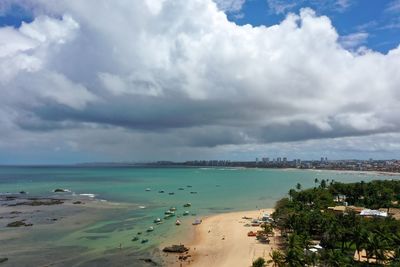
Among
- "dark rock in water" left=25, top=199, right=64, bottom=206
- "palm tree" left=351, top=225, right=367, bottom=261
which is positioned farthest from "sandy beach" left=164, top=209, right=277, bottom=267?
"dark rock in water" left=25, top=199, right=64, bottom=206

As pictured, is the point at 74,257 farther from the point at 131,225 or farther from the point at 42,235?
the point at 131,225

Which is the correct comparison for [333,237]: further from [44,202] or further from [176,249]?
[44,202]

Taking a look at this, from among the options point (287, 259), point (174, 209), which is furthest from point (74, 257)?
point (174, 209)

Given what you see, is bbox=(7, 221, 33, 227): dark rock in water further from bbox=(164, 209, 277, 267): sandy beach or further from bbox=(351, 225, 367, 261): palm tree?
bbox=(351, 225, 367, 261): palm tree

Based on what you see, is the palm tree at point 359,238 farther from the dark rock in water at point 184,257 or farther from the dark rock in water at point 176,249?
the dark rock in water at point 176,249

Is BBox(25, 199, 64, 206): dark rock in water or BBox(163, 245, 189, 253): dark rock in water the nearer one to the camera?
BBox(163, 245, 189, 253): dark rock in water

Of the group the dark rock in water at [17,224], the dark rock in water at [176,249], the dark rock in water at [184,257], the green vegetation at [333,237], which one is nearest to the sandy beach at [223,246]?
the dark rock in water at [184,257]

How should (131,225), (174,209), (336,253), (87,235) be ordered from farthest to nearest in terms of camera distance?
(174,209) → (131,225) → (87,235) → (336,253)

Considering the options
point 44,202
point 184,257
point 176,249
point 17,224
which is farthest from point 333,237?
point 44,202

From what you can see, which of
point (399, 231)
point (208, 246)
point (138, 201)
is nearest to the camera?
point (399, 231)
